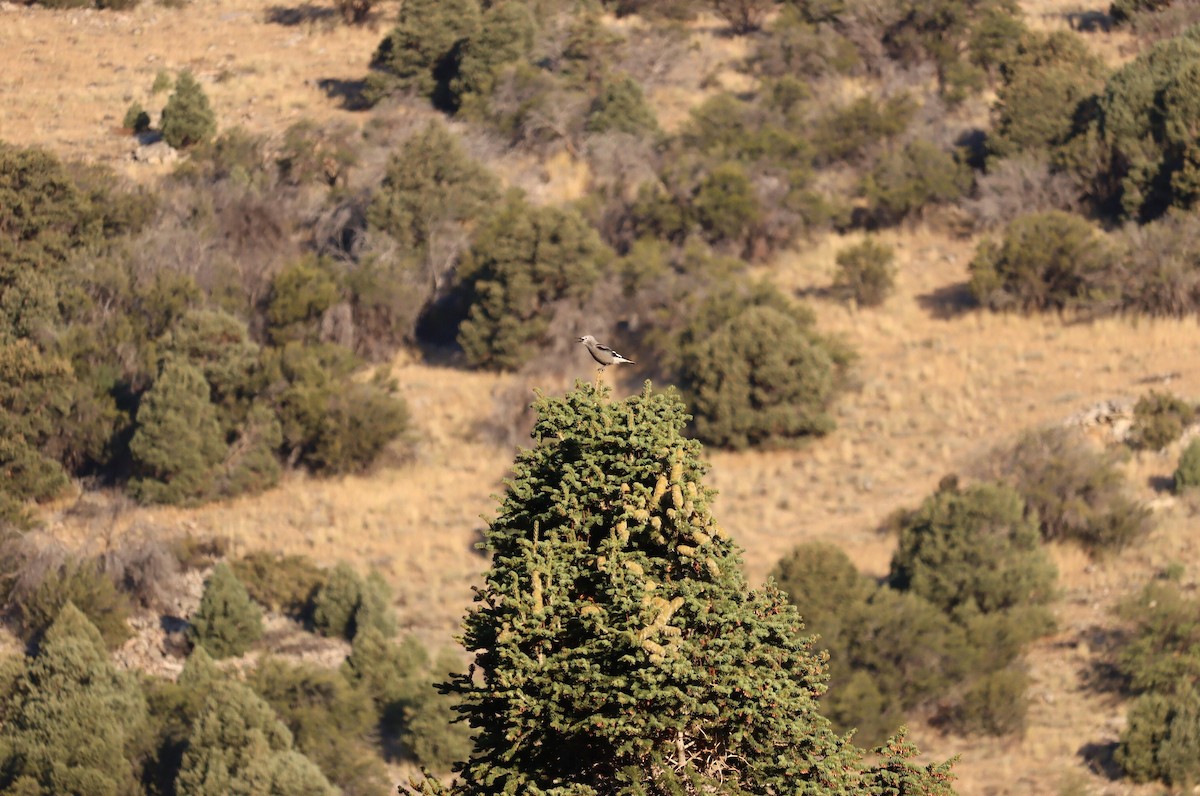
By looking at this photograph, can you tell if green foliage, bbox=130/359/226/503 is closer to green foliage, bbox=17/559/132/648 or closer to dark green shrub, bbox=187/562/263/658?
green foliage, bbox=17/559/132/648

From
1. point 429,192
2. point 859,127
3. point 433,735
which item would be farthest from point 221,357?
point 859,127

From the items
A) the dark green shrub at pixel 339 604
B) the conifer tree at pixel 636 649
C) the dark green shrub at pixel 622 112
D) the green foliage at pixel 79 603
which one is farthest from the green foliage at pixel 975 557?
the dark green shrub at pixel 622 112

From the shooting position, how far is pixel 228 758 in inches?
→ 917

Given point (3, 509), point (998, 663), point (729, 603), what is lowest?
point (3, 509)

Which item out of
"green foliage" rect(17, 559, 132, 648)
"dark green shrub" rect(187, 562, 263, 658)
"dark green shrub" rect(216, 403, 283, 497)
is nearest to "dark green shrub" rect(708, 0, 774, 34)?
"dark green shrub" rect(216, 403, 283, 497)

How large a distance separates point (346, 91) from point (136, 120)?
22.3 ft

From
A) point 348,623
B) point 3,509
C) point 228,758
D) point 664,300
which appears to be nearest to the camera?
point 228,758

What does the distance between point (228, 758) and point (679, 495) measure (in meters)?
13.9

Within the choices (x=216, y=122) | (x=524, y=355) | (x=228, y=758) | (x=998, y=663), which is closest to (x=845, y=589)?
(x=998, y=663)

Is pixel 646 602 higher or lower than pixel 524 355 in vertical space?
higher

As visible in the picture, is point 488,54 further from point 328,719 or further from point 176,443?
point 328,719

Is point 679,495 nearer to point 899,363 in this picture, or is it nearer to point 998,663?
point 998,663

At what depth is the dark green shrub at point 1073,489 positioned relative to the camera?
30.3m

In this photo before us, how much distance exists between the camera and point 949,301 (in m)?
41.8
